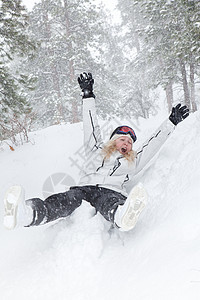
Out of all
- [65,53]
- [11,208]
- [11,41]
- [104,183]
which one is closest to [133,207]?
[11,208]

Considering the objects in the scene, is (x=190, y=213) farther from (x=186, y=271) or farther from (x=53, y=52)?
(x=53, y=52)

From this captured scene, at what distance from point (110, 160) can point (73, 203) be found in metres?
1.08

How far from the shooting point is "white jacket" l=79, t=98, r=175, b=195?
3313 millimetres

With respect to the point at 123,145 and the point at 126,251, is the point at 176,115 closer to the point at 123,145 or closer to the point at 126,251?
the point at 123,145

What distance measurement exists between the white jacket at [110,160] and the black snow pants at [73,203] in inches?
7.7

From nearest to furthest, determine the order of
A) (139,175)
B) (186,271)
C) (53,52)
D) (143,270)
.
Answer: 1. (186,271)
2. (143,270)
3. (139,175)
4. (53,52)

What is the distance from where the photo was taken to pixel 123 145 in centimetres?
359

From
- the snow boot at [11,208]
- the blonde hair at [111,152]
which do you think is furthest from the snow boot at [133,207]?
the blonde hair at [111,152]

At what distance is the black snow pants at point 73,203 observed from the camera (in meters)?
2.33

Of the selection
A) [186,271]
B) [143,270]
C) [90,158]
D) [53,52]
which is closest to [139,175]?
[90,158]

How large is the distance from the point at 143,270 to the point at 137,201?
1.83 ft

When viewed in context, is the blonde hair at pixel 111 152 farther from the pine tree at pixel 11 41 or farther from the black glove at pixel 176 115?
the pine tree at pixel 11 41

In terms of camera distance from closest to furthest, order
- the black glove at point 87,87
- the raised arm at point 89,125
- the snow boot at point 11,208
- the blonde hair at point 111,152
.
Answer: the snow boot at point 11,208, the blonde hair at point 111,152, the raised arm at point 89,125, the black glove at point 87,87

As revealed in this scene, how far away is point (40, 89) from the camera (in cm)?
1427
